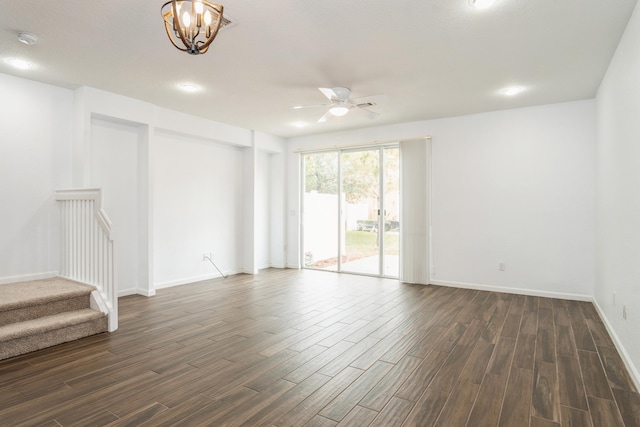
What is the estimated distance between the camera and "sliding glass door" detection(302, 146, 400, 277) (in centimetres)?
632

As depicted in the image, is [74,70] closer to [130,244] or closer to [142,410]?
[130,244]

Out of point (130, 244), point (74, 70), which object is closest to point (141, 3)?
point (74, 70)

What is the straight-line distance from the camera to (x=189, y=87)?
4.33 metres

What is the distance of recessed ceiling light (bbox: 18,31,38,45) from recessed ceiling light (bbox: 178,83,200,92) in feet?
4.60

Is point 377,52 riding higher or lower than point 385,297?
higher

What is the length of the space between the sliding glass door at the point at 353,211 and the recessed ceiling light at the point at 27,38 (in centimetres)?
474

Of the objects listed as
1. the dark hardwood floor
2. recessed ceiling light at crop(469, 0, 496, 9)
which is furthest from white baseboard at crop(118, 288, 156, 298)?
recessed ceiling light at crop(469, 0, 496, 9)

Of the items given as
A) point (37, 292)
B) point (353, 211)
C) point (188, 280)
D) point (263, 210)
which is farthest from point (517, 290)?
point (37, 292)

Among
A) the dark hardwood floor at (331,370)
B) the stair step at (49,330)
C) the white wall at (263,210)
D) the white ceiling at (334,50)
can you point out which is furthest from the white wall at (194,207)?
Result: the stair step at (49,330)

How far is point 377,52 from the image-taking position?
334cm

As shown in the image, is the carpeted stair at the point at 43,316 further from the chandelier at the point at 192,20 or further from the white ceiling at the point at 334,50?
the chandelier at the point at 192,20

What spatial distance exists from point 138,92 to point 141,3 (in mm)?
2241

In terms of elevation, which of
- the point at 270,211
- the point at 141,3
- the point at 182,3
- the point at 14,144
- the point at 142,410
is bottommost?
the point at 142,410

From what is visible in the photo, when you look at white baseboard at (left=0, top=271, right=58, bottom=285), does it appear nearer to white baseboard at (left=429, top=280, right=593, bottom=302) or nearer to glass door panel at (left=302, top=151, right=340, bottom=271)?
glass door panel at (left=302, top=151, right=340, bottom=271)
